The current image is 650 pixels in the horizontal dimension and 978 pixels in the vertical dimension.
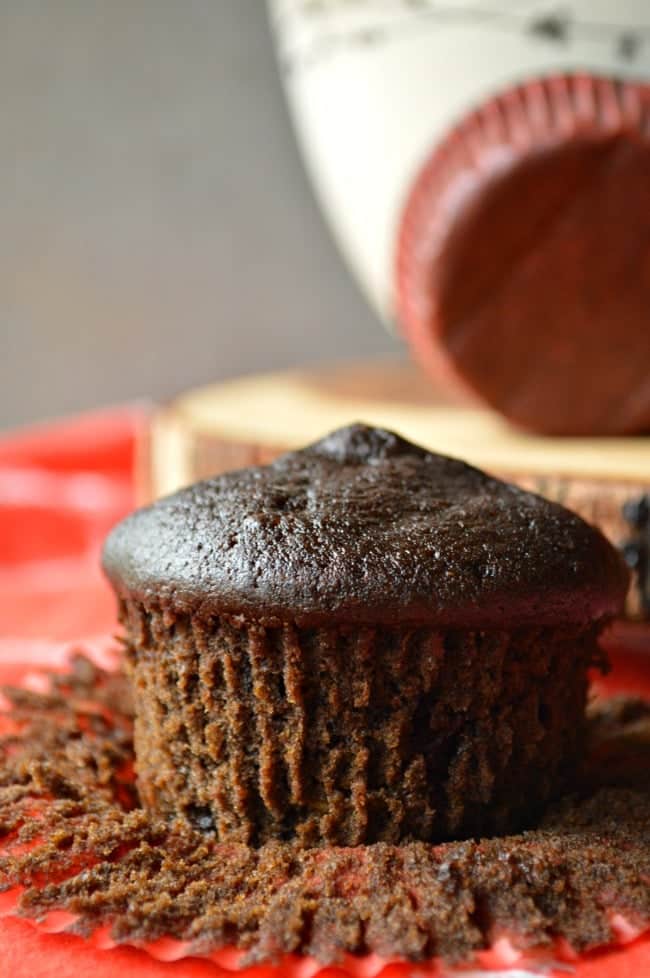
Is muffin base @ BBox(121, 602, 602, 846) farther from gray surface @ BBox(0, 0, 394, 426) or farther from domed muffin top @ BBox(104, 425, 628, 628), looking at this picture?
gray surface @ BBox(0, 0, 394, 426)

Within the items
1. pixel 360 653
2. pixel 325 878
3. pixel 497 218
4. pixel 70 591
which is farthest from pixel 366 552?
pixel 70 591

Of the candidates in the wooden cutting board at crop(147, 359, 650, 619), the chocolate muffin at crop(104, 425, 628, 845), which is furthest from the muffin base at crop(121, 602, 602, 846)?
the wooden cutting board at crop(147, 359, 650, 619)

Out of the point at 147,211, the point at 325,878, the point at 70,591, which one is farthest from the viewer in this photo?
the point at 147,211

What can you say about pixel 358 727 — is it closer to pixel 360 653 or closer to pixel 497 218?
pixel 360 653

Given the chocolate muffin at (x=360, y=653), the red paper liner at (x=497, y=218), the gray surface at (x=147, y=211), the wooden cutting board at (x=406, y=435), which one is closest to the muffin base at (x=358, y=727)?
the chocolate muffin at (x=360, y=653)

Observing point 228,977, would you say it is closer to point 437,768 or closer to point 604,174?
point 437,768

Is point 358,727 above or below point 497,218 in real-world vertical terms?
below
